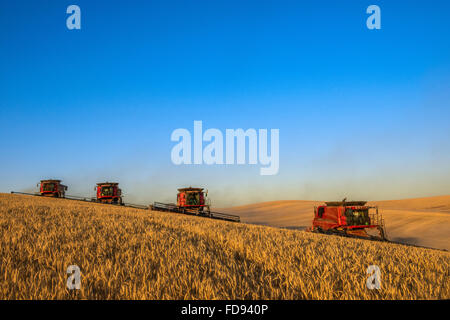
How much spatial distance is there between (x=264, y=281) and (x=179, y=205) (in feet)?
86.9

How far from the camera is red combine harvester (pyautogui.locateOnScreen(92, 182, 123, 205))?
34.2 metres

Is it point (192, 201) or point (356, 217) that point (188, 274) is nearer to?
point (356, 217)

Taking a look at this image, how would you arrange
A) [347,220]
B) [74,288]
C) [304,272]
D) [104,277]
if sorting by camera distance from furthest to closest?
[347,220]
[304,272]
[104,277]
[74,288]

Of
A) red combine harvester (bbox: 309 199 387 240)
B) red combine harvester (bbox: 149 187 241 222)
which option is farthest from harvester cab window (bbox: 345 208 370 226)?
red combine harvester (bbox: 149 187 241 222)

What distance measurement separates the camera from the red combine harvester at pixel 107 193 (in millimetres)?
34156

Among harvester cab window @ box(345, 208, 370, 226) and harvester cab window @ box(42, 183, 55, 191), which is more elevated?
harvester cab window @ box(42, 183, 55, 191)

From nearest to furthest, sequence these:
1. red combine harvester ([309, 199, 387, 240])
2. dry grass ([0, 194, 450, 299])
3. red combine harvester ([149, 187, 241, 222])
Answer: dry grass ([0, 194, 450, 299]) < red combine harvester ([309, 199, 387, 240]) < red combine harvester ([149, 187, 241, 222])

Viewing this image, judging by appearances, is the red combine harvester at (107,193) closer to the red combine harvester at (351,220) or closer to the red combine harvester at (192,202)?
the red combine harvester at (192,202)

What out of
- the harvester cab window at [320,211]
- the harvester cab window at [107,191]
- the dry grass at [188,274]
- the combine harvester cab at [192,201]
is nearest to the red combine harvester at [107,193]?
the harvester cab window at [107,191]

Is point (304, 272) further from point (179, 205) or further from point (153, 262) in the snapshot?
point (179, 205)

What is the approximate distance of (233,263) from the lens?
509cm

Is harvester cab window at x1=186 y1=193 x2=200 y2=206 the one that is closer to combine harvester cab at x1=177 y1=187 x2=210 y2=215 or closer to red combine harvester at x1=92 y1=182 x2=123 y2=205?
combine harvester cab at x1=177 y1=187 x2=210 y2=215

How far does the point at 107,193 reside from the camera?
3438 centimetres
